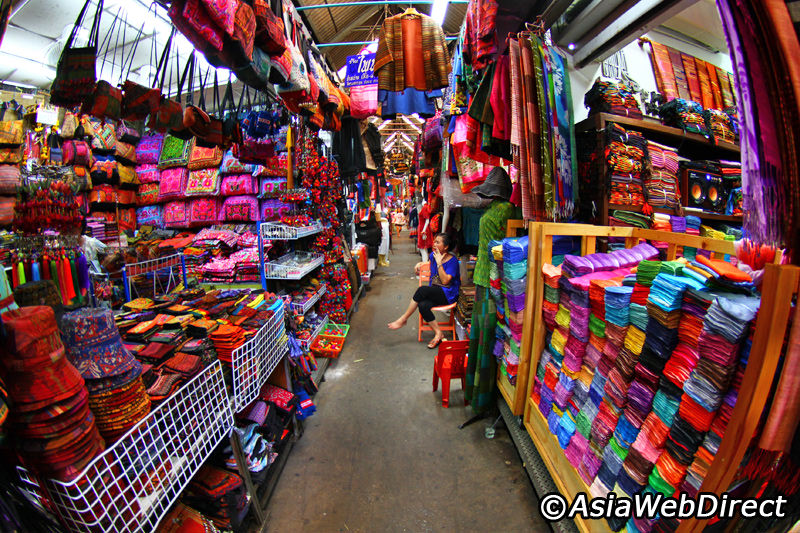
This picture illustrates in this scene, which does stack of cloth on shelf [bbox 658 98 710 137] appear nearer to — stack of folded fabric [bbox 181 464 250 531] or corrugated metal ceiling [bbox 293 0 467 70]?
corrugated metal ceiling [bbox 293 0 467 70]

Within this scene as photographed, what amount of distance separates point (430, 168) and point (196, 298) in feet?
12.2

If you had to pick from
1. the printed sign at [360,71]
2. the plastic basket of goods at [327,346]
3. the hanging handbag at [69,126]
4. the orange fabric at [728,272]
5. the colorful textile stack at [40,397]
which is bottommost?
the plastic basket of goods at [327,346]

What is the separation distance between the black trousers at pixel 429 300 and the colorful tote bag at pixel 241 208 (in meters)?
2.38

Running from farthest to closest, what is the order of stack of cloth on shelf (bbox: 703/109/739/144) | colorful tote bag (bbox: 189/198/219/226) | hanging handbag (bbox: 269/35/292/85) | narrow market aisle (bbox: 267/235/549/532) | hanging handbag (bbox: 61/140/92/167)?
colorful tote bag (bbox: 189/198/219/226)
hanging handbag (bbox: 61/140/92/167)
stack of cloth on shelf (bbox: 703/109/739/144)
hanging handbag (bbox: 269/35/292/85)
narrow market aisle (bbox: 267/235/549/532)

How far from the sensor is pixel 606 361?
4.23ft

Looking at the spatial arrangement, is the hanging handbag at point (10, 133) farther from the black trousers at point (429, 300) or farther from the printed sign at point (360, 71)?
the black trousers at point (429, 300)

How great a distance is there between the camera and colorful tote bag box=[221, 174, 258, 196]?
4305 mm

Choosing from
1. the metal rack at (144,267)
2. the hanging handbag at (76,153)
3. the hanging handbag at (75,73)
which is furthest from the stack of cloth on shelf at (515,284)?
the hanging handbag at (76,153)

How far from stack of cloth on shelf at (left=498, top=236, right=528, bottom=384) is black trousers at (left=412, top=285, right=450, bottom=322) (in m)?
1.82

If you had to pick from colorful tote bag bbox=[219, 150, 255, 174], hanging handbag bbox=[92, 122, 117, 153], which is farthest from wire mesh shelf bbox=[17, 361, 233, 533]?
hanging handbag bbox=[92, 122, 117, 153]

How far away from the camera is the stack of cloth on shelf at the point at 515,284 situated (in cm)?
196

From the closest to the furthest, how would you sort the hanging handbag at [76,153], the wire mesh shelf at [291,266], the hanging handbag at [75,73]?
1. the hanging handbag at [75,73]
2. the wire mesh shelf at [291,266]
3. the hanging handbag at [76,153]

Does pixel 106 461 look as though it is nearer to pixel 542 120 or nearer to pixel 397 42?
pixel 542 120

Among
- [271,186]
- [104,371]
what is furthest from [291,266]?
[104,371]
